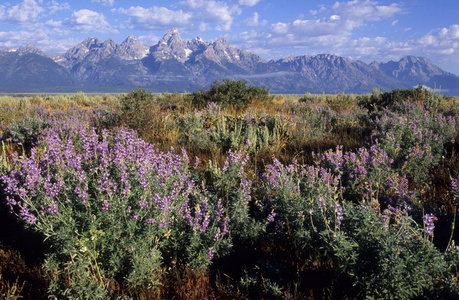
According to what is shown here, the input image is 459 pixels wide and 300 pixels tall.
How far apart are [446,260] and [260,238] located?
1.66 metres

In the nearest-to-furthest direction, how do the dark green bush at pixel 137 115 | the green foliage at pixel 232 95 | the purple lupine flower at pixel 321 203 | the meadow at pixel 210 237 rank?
the meadow at pixel 210 237, the purple lupine flower at pixel 321 203, the dark green bush at pixel 137 115, the green foliage at pixel 232 95

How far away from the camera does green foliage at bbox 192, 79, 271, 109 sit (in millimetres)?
13461

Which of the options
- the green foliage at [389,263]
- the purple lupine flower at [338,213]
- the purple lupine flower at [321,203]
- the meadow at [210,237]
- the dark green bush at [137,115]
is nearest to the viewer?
the green foliage at [389,263]

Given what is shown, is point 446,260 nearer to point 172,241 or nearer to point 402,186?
point 402,186

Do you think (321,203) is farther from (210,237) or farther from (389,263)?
(210,237)

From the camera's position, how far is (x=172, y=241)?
321 cm

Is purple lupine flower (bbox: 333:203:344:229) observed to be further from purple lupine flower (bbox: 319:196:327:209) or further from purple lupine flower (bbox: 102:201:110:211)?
purple lupine flower (bbox: 102:201:110:211)

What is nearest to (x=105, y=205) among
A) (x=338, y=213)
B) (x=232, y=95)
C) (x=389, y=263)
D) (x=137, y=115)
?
(x=338, y=213)

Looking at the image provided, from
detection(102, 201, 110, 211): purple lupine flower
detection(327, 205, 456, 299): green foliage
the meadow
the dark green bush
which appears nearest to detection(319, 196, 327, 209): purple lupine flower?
the meadow

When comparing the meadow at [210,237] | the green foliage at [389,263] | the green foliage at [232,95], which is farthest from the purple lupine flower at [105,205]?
the green foliage at [232,95]

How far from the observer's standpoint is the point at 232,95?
13836 mm

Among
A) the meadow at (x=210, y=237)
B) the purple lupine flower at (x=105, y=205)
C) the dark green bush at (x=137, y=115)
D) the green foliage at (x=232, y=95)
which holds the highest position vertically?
the green foliage at (x=232, y=95)

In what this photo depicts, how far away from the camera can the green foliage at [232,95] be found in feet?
44.2

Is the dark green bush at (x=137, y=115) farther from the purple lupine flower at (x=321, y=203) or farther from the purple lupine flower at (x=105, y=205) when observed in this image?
the purple lupine flower at (x=321, y=203)
